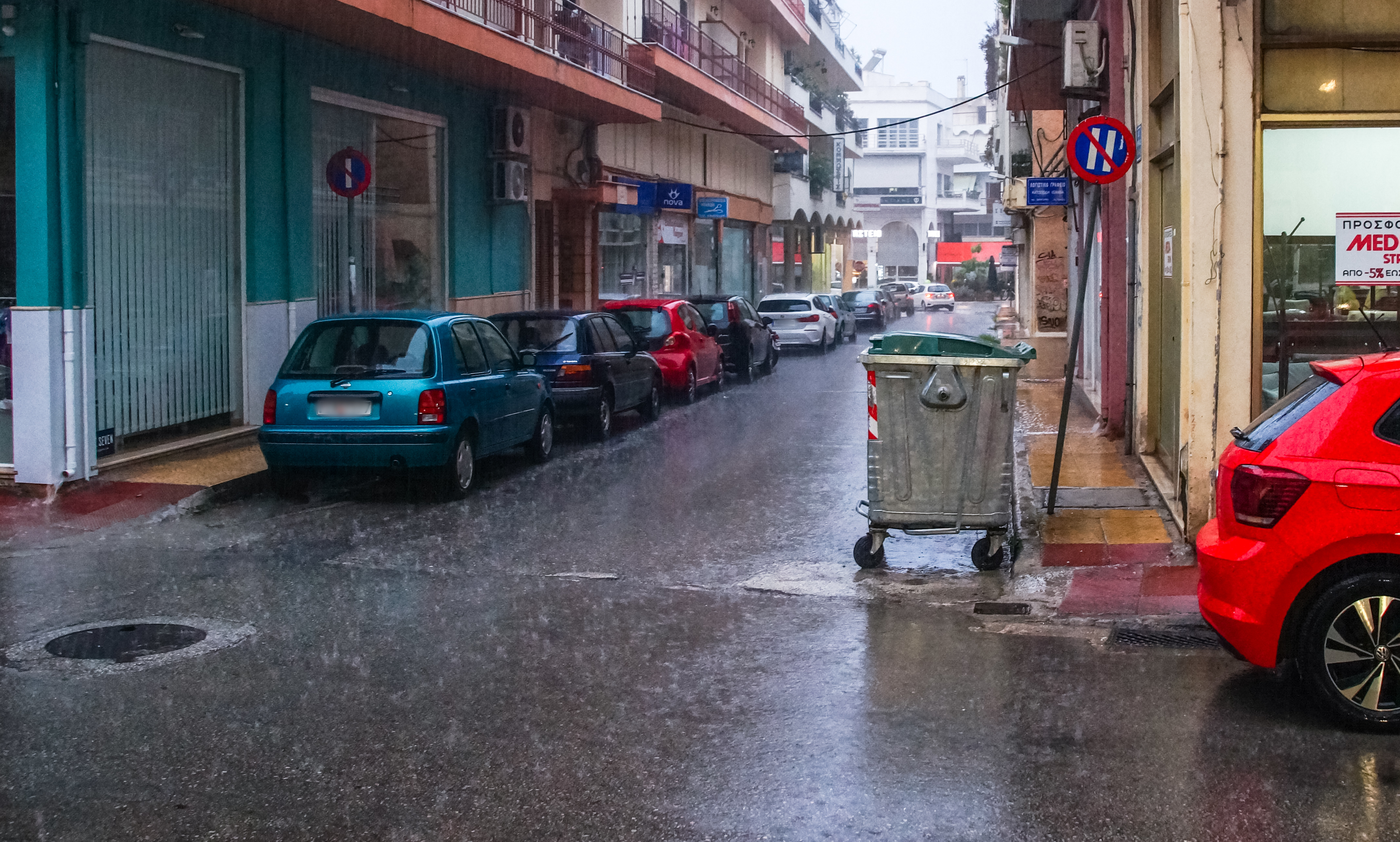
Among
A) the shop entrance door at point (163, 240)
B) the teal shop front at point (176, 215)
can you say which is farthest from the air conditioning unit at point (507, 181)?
the shop entrance door at point (163, 240)

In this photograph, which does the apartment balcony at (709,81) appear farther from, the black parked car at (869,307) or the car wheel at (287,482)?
the car wheel at (287,482)

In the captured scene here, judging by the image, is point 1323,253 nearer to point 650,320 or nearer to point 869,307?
point 650,320

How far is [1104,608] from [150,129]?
9.42 meters

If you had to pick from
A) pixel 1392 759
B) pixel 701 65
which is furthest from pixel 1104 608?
pixel 701 65

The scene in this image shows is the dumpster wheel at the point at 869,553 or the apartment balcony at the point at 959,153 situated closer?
the dumpster wheel at the point at 869,553

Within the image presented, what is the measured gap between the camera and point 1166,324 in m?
11.0

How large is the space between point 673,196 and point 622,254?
1546 millimetres

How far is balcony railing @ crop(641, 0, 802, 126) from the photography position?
26891mm

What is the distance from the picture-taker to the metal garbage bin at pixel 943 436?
855 centimetres

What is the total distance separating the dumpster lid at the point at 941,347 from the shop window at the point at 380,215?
8.92m

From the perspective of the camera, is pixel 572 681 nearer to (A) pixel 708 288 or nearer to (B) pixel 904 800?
(B) pixel 904 800

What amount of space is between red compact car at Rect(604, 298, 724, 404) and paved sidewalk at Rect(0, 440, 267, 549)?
7.43 meters

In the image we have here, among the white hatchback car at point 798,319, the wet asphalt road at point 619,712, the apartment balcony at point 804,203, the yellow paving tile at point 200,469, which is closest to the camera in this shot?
the wet asphalt road at point 619,712

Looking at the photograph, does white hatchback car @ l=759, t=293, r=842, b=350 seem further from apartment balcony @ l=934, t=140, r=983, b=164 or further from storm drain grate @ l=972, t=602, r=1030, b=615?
apartment balcony @ l=934, t=140, r=983, b=164
